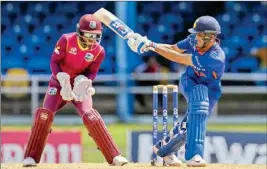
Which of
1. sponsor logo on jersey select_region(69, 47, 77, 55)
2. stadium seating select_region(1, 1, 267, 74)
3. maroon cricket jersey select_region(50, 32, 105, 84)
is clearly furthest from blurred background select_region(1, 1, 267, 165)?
sponsor logo on jersey select_region(69, 47, 77, 55)

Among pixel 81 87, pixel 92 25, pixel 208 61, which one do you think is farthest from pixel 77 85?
pixel 208 61

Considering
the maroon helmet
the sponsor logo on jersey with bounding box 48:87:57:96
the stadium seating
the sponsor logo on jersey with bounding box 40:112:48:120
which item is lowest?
the sponsor logo on jersey with bounding box 40:112:48:120

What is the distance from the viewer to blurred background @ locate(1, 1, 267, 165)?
14.8 metres

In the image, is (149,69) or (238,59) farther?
(238,59)

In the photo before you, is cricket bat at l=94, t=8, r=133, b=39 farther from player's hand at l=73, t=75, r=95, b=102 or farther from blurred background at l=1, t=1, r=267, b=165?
blurred background at l=1, t=1, r=267, b=165

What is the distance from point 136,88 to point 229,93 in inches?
72.2

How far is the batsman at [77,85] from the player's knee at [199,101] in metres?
0.78

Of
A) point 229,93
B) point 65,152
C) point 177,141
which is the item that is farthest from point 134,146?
point 229,93

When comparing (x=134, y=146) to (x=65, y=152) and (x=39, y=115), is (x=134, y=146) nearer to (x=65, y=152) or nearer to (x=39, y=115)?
(x=65, y=152)

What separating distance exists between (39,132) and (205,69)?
1.46 m

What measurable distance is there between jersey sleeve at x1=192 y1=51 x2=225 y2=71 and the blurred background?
6972 mm

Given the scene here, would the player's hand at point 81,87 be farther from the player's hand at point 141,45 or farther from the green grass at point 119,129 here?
the green grass at point 119,129

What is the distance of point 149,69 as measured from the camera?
15.2 metres

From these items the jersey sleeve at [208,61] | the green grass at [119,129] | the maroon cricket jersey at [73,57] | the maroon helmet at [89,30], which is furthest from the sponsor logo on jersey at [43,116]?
the green grass at [119,129]
